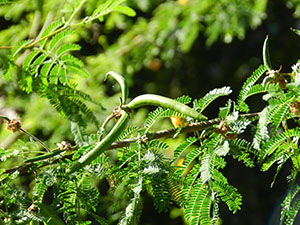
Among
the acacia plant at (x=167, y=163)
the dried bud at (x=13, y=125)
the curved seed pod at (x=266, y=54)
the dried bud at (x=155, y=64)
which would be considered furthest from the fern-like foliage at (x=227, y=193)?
the dried bud at (x=155, y=64)

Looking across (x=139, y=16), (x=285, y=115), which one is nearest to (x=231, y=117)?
(x=285, y=115)

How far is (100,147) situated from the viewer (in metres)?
0.83

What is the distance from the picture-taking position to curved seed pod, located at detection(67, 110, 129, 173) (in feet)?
2.67

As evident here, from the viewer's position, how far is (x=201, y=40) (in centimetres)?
384

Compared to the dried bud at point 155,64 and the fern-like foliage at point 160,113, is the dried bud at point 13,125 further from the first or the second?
the dried bud at point 155,64

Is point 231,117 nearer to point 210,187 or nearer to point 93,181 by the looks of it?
point 210,187

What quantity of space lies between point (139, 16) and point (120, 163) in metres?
2.71

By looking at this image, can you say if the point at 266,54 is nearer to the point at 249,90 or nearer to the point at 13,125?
the point at 249,90

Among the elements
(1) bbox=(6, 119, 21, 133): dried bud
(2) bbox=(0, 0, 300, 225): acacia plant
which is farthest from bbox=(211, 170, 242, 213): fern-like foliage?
(1) bbox=(6, 119, 21, 133): dried bud

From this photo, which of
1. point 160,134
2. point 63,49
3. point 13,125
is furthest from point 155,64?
point 160,134

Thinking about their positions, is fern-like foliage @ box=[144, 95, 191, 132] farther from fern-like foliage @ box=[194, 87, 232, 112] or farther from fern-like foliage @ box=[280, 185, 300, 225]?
fern-like foliage @ box=[280, 185, 300, 225]

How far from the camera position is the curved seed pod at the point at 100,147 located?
813mm

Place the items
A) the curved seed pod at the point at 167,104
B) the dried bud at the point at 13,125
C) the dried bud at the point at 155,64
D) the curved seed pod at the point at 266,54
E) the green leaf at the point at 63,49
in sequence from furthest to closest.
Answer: the dried bud at the point at 155,64
the green leaf at the point at 63,49
the dried bud at the point at 13,125
the curved seed pod at the point at 266,54
the curved seed pod at the point at 167,104

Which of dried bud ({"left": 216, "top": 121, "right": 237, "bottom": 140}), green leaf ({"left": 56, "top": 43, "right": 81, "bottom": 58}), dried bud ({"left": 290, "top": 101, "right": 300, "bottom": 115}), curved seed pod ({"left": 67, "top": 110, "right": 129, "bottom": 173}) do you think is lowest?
curved seed pod ({"left": 67, "top": 110, "right": 129, "bottom": 173})
